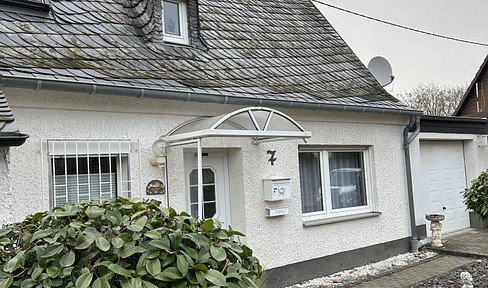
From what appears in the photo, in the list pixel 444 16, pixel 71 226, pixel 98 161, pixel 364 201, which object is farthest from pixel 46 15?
pixel 444 16

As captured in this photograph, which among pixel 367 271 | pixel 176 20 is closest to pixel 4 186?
pixel 176 20

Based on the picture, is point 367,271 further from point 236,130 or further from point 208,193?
point 236,130

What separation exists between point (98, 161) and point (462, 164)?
9.94m

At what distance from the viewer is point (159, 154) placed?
6.31 m

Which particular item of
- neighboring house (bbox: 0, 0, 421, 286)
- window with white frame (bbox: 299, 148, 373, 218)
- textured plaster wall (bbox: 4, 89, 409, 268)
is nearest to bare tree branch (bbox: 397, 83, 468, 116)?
neighboring house (bbox: 0, 0, 421, 286)

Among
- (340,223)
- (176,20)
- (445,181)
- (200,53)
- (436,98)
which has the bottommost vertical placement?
(340,223)

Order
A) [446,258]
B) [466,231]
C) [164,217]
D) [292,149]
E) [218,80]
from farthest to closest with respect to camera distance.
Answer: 1. [466,231]
2. [446,258]
3. [292,149]
4. [218,80]
5. [164,217]

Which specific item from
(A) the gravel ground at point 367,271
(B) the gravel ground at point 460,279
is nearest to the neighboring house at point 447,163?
(A) the gravel ground at point 367,271

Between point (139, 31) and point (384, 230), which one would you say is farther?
point (384, 230)

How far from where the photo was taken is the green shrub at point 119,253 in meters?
2.63

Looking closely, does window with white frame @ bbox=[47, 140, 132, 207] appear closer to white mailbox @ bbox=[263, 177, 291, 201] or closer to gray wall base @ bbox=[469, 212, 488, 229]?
white mailbox @ bbox=[263, 177, 291, 201]

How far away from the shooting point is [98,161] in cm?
607

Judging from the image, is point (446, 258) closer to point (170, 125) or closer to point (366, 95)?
point (366, 95)

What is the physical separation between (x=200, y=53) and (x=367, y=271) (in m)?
4.89
